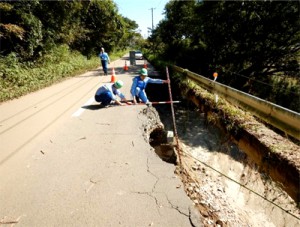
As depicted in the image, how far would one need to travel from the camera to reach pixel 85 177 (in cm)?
400

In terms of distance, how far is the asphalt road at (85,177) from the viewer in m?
3.14

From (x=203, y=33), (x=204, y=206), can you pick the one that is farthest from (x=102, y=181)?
(x=203, y=33)

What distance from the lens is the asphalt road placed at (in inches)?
124

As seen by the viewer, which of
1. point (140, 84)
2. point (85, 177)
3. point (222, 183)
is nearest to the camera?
point (85, 177)

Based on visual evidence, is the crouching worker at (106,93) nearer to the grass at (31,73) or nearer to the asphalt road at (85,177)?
the asphalt road at (85,177)

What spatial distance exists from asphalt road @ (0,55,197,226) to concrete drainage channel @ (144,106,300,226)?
1.73 ft

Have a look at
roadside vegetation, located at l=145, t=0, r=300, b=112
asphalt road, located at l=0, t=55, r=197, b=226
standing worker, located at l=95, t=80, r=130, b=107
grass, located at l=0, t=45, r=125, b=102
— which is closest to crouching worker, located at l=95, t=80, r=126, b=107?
standing worker, located at l=95, t=80, r=130, b=107

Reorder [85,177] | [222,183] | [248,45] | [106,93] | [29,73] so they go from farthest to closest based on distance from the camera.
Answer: [248,45] → [29,73] → [106,93] → [222,183] → [85,177]

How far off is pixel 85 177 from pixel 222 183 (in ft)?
13.5

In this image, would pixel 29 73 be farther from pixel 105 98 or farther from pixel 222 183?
pixel 222 183

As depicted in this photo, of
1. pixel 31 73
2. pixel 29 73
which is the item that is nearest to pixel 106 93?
pixel 29 73

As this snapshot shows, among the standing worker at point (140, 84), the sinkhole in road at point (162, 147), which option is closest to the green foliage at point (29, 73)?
the standing worker at point (140, 84)

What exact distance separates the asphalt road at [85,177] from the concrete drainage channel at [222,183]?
53cm

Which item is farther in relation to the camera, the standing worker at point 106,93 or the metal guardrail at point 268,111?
the standing worker at point 106,93
